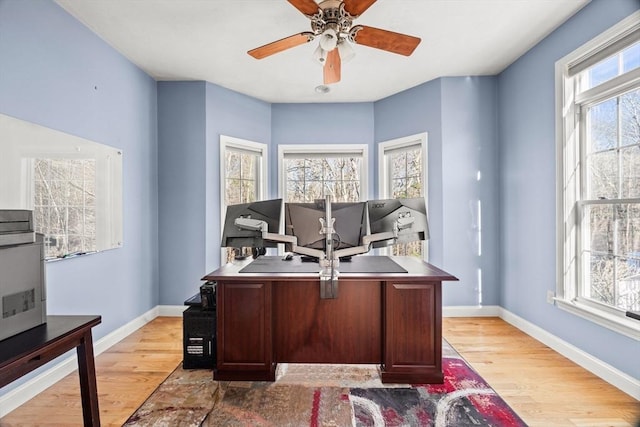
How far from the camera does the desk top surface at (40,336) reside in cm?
123

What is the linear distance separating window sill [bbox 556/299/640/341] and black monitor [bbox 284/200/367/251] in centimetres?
177

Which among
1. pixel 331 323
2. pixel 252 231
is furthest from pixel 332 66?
pixel 331 323

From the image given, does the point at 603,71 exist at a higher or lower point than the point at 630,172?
higher

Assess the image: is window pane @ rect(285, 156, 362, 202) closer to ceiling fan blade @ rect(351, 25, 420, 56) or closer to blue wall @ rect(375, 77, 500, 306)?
blue wall @ rect(375, 77, 500, 306)

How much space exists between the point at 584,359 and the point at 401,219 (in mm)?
1778

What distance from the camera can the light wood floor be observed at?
1.87m

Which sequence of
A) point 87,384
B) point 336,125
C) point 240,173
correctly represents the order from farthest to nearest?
point 336,125 → point 240,173 → point 87,384

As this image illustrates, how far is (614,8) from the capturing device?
2.14m

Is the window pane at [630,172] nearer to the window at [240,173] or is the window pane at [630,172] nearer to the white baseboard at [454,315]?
the white baseboard at [454,315]

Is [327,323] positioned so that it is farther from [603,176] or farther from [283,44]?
[603,176]

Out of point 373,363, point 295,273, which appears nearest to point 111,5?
point 295,273

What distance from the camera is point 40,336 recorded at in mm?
1381

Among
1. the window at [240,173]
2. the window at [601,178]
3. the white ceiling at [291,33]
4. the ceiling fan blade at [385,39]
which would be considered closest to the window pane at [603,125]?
the window at [601,178]

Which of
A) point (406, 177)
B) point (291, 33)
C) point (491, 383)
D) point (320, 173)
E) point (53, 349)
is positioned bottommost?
point (491, 383)
